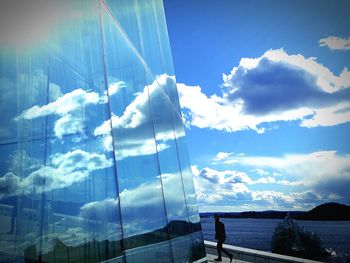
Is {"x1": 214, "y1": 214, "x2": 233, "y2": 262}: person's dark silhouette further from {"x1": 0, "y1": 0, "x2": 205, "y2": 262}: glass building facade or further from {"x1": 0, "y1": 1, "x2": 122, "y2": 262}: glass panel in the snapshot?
{"x1": 0, "y1": 1, "x2": 122, "y2": 262}: glass panel

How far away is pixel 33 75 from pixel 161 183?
11.0ft

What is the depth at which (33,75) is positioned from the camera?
76.2 inches

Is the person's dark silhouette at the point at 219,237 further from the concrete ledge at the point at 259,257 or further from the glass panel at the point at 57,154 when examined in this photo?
the glass panel at the point at 57,154

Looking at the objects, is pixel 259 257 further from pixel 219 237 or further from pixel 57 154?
pixel 57 154

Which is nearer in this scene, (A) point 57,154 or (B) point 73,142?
(A) point 57,154

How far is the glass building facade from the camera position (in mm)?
1710

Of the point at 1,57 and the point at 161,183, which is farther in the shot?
the point at 161,183

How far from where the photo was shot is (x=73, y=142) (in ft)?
7.28

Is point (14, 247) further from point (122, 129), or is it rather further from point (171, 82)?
point (171, 82)

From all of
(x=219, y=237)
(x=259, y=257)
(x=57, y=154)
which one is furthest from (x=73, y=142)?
(x=259, y=257)

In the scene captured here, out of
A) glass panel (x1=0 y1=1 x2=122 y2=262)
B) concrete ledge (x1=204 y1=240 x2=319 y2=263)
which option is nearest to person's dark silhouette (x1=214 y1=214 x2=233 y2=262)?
concrete ledge (x1=204 y1=240 x2=319 y2=263)

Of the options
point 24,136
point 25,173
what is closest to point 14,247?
point 25,173

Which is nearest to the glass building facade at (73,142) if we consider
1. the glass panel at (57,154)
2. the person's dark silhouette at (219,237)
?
the glass panel at (57,154)

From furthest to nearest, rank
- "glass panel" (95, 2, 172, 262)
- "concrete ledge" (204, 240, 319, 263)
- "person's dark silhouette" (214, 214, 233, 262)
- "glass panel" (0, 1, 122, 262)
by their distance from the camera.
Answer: "person's dark silhouette" (214, 214, 233, 262) < "concrete ledge" (204, 240, 319, 263) < "glass panel" (95, 2, 172, 262) < "glass panel" (0, 1, 122, 262)
